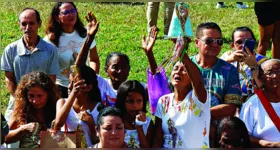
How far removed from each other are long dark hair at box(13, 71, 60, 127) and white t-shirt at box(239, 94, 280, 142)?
4.70 ft

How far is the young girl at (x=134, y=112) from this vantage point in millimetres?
5523

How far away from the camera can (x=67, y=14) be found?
6.46m

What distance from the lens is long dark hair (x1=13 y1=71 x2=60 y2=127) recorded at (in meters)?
5.56

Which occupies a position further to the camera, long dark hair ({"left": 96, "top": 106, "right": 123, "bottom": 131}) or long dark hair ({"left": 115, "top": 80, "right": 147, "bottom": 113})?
long dark hair ({"left": 115, "top": 80, "right": 147, "bottom": 113})

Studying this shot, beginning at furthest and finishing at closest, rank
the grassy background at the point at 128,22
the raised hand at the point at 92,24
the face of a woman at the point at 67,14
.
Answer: the grassy background at the point at 128,22
the face of a woman at the point at 67,14
the raised hand at the point at 92,24

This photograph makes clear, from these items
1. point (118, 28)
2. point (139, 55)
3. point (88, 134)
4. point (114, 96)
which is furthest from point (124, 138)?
point (118, 28)

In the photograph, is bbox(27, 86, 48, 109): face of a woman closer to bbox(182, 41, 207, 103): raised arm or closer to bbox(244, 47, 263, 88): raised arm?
bbox(182, 41, 207, 103): raised arm

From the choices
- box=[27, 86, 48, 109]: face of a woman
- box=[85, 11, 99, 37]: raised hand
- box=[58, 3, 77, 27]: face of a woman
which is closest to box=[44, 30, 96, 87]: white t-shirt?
box=[58, 3, 77, 27]: face of a woman

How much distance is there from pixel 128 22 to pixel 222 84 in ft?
16.5

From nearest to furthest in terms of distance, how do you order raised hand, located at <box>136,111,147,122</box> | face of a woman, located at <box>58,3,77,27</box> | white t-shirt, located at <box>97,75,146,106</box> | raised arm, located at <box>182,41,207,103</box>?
raised arm, located at <box>182,41,207,103</box>
raised hand, located at <box>136,111,147,122</box>
white t-shirt, located at <box>97,75,146,106</box>
face of a woman, located at <box>58,3,77,27</box>

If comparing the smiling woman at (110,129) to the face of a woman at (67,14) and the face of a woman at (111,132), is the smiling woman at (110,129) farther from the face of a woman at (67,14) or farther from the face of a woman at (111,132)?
the face of a woman at (67,14)

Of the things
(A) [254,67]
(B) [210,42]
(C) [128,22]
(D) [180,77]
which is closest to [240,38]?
(B) [210,42]

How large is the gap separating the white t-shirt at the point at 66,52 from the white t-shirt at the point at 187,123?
1.37 metres

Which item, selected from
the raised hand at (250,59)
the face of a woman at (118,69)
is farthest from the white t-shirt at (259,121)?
the face of a woman at (118,69)
